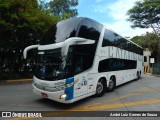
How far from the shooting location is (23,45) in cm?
1989

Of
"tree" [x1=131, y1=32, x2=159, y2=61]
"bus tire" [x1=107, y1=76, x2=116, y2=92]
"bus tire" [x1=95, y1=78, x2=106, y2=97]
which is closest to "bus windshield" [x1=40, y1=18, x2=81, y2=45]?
"bus tire" [x1=95, y1=78, x2=106, y2=97]

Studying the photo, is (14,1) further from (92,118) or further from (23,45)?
(92,118)

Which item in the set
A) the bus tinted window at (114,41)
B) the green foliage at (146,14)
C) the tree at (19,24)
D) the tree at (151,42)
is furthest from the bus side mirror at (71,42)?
the tree at (151,42)

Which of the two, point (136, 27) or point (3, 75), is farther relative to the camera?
point (136, 27)

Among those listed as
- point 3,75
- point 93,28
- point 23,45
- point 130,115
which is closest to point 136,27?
point 23,45

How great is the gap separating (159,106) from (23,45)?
14.7m

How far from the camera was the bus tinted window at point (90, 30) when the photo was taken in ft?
29.3

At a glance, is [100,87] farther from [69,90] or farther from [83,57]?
[69,90]

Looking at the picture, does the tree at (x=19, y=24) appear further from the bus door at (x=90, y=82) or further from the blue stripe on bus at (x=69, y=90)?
the blue stripe on bus at (x=69, y=90)

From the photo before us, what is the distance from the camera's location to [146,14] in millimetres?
35250

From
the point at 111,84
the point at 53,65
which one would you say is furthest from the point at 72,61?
the point at 111,84

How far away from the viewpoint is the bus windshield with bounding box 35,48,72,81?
25.7 ft

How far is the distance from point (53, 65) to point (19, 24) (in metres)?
10.3

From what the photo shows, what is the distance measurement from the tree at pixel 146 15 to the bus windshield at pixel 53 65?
1132 inches
